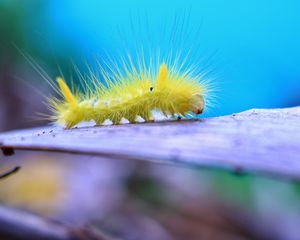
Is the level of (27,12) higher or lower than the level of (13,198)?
higher

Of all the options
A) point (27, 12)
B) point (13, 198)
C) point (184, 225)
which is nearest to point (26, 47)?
point (27, 12)

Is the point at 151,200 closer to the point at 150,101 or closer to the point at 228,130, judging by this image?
the point at 150,101

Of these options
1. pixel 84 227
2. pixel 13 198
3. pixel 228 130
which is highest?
pixel 228 130

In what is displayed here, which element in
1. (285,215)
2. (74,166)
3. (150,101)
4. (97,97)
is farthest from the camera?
(74,166)

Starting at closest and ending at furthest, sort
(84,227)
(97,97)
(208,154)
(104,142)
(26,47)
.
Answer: (208,154) < (104,142) < (84,227) < (97,97) < (26,47)

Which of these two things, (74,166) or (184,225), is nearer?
(184,225)

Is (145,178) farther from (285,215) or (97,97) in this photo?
(97,97)

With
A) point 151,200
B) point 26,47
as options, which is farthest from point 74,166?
point 26,47
